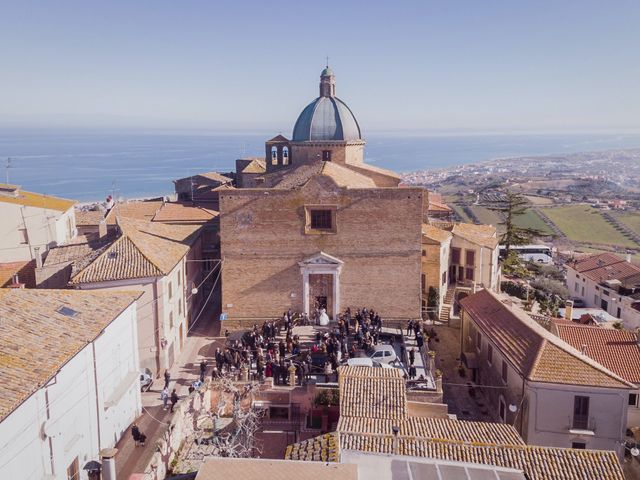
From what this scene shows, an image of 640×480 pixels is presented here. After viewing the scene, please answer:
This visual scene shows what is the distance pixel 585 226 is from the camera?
10544 cm

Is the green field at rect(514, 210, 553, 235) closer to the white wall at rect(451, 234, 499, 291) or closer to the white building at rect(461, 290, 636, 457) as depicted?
the white wall at rect(451, 234, 499, 291)

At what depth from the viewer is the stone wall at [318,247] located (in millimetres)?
29953

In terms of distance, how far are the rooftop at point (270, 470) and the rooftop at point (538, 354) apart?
11.3 meters

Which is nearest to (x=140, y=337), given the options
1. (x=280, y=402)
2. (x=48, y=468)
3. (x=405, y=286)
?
(x=280, y=402)

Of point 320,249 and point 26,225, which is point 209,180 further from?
point 320,249

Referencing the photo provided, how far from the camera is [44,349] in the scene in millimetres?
16969

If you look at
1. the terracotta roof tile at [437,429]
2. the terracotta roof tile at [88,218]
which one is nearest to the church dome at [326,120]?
the terracotta roof tile at [88,218]

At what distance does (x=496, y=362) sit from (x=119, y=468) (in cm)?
1485

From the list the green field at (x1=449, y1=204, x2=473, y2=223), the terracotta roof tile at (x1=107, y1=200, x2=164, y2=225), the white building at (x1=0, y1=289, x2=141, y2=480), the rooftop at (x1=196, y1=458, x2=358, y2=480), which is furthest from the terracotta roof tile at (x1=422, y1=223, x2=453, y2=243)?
the green field at (x1=449, y1=204, x2=473, y2=223)

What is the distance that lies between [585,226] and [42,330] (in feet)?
340

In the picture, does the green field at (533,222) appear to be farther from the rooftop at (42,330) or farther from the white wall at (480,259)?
the rooftop at (42,330)

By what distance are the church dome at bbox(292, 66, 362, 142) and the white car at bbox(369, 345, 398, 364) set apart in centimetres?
1677

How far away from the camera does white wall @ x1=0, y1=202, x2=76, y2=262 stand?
35.8 meters

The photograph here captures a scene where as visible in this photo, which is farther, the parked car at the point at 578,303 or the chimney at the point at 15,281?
the parked car at the point at 578,303
